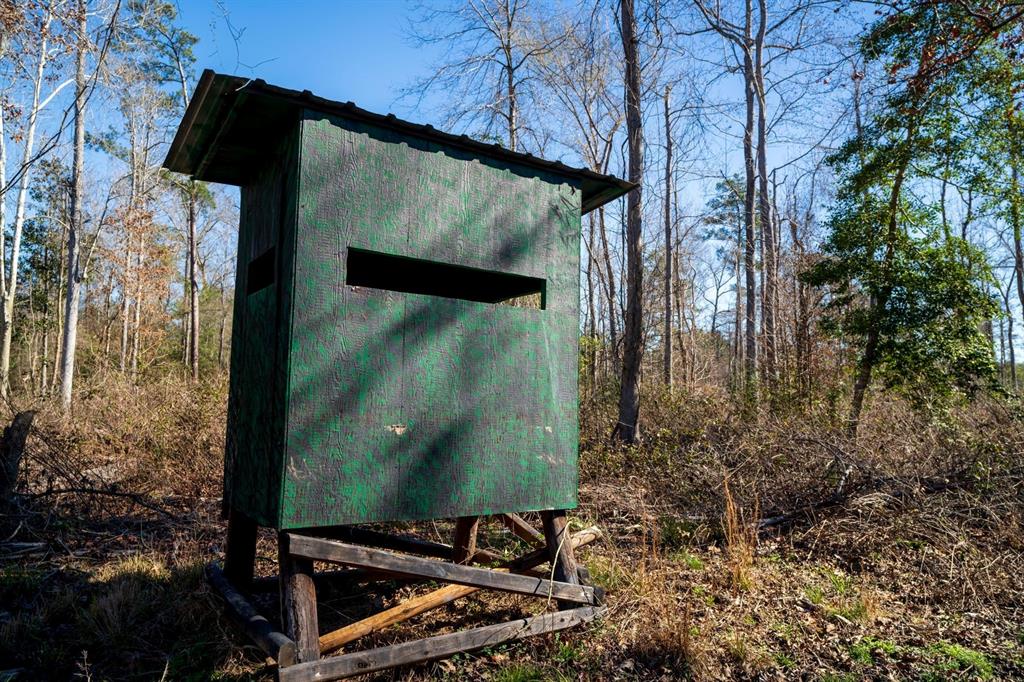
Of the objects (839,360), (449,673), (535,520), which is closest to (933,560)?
(535,520)

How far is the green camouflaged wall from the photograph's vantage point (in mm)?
3150

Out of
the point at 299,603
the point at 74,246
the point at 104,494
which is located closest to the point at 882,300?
the point at 299,603

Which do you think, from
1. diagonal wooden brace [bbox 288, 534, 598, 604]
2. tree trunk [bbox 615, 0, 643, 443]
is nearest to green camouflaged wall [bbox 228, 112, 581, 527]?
diagonal wooden brace [bbox 288, 534, 598, 604]

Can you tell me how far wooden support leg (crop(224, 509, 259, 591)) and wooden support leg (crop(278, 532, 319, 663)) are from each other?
1.11 meters

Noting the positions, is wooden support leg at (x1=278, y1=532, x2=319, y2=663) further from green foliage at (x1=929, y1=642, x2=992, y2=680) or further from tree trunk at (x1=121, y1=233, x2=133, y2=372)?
tree trunk at (x1=121, y1=233, x2=133, y2=372)

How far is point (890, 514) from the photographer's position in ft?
19.7

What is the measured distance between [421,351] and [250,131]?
166 cm

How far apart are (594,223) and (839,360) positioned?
35.0 ft

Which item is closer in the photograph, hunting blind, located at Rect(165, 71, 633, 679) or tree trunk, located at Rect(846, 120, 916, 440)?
hunting blind, located at Rect(165, 71, 633, 679)

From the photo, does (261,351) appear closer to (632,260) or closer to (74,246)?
(632,260)

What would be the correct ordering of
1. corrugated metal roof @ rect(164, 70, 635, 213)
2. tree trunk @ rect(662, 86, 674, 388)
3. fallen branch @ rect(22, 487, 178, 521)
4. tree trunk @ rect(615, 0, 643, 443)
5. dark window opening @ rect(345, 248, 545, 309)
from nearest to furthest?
1. corrugated metal roof @ rect(164, 70, 635, 213)
2. dark window opening @ rect(345, 248, 545, 309)
3. fallen branch @ rect(22, 487, 178, 521)
4. tree trunk @ rect(615, 0, 643, 443)
5. tree trunk @ rect(662, 86, 674, 388)

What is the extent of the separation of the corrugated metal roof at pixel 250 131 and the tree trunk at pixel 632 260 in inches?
215

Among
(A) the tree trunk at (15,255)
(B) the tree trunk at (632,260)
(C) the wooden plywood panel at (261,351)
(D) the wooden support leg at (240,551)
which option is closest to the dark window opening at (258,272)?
(C) the wooden plywood panel at (261,351)

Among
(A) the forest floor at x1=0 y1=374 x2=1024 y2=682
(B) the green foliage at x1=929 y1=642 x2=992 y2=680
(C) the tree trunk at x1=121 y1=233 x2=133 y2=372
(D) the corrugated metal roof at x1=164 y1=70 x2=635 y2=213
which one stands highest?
(C) the tree trunk at x1=121 y1=233 x2=133 y2=372
